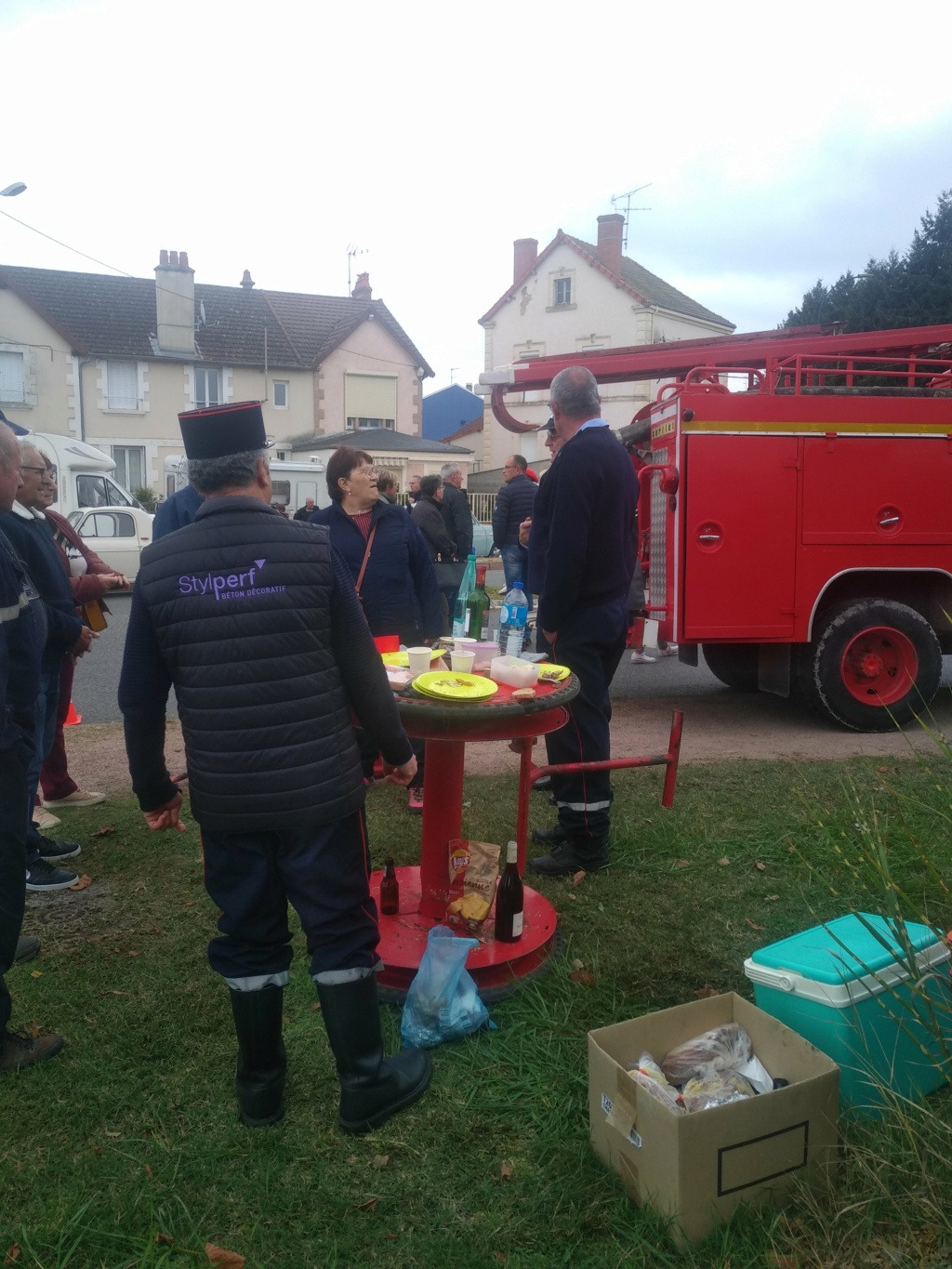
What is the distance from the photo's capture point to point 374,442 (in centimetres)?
3322

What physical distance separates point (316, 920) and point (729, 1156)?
1.15m

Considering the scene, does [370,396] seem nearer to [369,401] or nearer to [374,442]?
[369,401]

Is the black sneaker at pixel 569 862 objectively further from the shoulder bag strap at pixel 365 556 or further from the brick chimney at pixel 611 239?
the brick chimney at pixel 611 239

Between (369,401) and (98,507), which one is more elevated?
(369,401)

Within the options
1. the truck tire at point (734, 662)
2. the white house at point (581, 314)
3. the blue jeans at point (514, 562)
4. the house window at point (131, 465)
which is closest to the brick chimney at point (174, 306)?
the house window at point (131, 465)

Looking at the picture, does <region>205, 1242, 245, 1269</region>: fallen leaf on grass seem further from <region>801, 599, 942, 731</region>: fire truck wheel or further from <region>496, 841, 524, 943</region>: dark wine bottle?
<region>801, 599, 942, 731</region>: fire truck wheel

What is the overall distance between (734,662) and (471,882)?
5.20 metres

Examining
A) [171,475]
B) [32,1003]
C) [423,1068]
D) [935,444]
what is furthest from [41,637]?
[171,475]

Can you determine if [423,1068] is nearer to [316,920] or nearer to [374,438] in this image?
[316,920]

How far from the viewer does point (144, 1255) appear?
2270 mm

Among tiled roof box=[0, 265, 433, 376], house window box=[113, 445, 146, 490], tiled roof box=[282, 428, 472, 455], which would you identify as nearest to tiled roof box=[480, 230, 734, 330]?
tiled roof box=[0, 265, 433, 376]

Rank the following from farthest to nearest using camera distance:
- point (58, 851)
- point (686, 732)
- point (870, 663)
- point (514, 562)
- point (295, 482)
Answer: point (295, 482)
point (514, 562)
point (686, 732)
point (870, 663)
point (58, 851)

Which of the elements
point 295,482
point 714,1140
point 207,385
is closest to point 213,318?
point 207,385

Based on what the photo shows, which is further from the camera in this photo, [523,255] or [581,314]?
[523,255]
